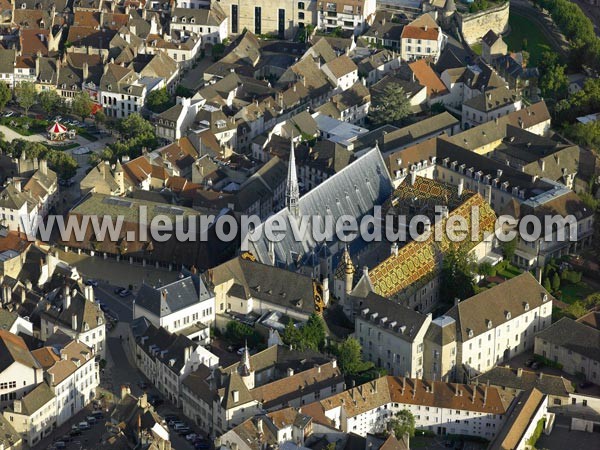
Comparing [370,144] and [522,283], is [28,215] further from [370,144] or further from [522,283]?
[522,283]

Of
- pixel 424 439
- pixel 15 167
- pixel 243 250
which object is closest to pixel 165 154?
pixel 15 167

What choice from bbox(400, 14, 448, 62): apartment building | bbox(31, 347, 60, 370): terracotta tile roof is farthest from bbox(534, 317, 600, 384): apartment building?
bbox(400, 14, 448, 62): apartment building

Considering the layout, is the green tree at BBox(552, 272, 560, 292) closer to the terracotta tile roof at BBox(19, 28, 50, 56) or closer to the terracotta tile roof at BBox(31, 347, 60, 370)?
the terracotta tile roof at BBox(31, 347, 60, 370)

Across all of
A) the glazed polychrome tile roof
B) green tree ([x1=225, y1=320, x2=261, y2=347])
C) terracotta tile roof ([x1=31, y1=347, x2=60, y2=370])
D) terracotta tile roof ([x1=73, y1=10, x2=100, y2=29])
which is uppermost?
terracotta tile roof ([x1=73, y1=10, x2=100, y2=29])

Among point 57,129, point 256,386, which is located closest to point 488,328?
point 256,386

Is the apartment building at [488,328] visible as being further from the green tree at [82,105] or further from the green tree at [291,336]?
the green tree at [82,105]

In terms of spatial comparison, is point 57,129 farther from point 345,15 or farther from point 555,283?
point 555,283
